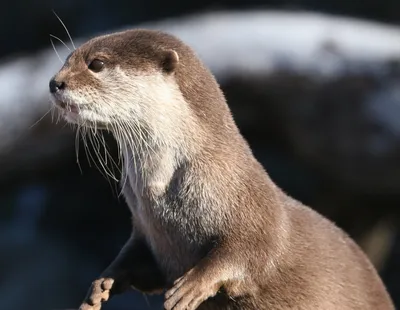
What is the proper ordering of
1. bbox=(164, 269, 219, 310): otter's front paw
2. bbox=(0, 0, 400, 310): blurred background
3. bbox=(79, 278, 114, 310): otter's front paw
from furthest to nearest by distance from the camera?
bbox=(0, 0, 400, 310): blurred background → bbox=(79, 278, 114, 310): otter's front paw → bbox=(164, 269, 219, 310): otter's front paw

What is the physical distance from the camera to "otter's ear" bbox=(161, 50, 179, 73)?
2.63 meters

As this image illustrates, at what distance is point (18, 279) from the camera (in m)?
5.96

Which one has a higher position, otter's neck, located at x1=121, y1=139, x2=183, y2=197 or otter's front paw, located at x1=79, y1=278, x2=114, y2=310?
otter's neck, located at x1=121, y1=139, x2=183, y2=197

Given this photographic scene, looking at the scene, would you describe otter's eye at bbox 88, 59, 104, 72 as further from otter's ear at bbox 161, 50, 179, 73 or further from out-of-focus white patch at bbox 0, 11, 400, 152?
out-of-focus white patch at bbox 0, 11, 400, 152

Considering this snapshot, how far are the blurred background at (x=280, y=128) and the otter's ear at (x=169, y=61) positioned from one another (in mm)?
1833

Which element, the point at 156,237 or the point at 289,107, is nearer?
the point at 156,237

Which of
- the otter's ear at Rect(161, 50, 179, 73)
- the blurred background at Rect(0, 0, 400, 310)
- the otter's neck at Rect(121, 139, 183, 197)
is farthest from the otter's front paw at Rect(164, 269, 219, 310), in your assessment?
the blurred background at Rect(0, 0, 400, 310)

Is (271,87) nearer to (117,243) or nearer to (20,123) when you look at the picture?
(20,123)

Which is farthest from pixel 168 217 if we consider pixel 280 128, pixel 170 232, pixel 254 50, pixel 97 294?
pixel 254 50

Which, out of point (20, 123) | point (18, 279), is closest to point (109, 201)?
point (18, 279)

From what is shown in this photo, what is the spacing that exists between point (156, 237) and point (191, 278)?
22 cm

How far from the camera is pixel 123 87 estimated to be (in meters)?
2.62

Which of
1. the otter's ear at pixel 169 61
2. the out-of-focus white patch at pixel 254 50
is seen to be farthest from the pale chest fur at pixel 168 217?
the out-of-focus white patch at pixel 254 50

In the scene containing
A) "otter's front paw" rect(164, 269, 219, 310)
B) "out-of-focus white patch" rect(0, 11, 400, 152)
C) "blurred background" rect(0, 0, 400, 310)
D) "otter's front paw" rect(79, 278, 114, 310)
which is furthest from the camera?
"out-of-focus white patch" rect(0, 11, 400, 152)
